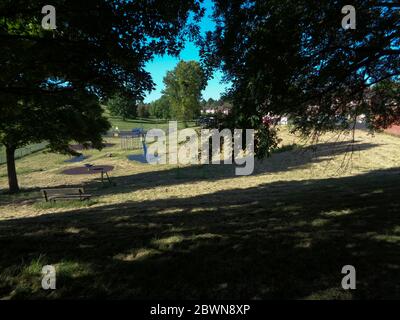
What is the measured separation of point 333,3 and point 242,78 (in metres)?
1.88

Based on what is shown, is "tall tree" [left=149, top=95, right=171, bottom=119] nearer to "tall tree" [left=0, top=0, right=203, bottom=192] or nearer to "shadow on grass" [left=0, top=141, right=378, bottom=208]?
"shadow on grass" [left=0, top=141, right=378, bottom=208]

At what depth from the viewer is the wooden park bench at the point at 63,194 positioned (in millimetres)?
13465

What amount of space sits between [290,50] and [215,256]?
3545mm

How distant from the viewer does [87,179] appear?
2305 cm

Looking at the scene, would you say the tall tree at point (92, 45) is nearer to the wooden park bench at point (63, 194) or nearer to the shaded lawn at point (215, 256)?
the shaded lawn at point (215, 256)

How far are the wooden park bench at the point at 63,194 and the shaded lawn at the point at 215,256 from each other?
7083 mm

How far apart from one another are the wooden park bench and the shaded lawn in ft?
23.2

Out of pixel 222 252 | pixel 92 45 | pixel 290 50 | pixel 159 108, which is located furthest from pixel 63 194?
pixel 159 108

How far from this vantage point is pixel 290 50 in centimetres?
520

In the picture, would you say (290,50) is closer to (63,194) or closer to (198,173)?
(63,194)

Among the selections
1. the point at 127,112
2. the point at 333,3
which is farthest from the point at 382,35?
the point at 127,112

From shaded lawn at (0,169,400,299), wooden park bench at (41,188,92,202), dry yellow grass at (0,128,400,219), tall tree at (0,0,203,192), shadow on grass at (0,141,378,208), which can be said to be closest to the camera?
shaded lawn at (0,169,400,299)

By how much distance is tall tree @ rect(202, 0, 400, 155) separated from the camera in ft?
16.8

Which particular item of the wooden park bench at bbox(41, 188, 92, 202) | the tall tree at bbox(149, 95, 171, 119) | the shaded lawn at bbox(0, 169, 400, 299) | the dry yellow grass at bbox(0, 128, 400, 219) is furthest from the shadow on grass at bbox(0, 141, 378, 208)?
the tall tree at bbox(149, 95, 171, 119)
